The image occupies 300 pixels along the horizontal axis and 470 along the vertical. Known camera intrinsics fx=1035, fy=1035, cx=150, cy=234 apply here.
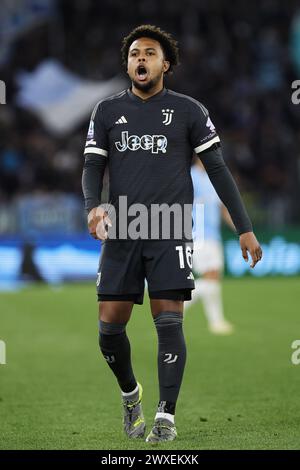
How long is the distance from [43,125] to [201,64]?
5126 millimetres

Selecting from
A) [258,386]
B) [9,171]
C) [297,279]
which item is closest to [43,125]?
[9,171]

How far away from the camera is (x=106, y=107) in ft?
20.8

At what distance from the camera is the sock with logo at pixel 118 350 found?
6.31 m

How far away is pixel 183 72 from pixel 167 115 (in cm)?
2272

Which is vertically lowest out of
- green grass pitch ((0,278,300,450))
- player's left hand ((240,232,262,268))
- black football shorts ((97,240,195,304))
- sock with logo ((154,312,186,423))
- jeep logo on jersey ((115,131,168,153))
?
green grass pitch ((0,278,300,450))

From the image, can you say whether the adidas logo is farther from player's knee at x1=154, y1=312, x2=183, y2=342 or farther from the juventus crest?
player's knee at x1=154, y1=312, x2=183, y2=342

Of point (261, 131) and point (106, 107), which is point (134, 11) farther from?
point (106, 107)

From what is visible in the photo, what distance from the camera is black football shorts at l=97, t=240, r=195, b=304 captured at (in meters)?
6.13

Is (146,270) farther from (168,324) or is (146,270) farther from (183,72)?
(183,72)

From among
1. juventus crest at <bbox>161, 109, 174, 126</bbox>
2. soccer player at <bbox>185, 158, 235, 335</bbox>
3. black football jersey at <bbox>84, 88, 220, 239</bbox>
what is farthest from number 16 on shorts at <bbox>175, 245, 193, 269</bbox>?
soccer player at <bbox>185, 158, 235, 335</bbox>

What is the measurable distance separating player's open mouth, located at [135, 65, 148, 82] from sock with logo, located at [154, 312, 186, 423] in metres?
1.42

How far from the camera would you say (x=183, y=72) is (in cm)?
2862

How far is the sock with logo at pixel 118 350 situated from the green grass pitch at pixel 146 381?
36 cm

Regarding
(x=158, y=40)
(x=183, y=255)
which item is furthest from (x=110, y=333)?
(x=158, y=40)
